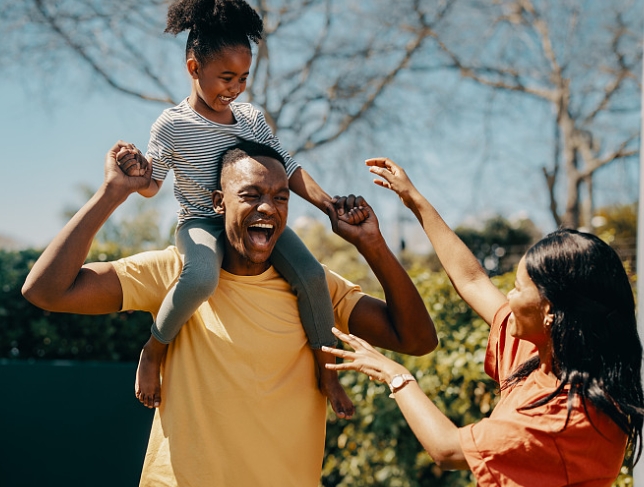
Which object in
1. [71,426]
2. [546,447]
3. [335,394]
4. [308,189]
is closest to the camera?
[546,447]

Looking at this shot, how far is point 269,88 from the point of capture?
1305cm

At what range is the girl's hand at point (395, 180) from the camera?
2686 millimetres

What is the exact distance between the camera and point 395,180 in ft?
8.86

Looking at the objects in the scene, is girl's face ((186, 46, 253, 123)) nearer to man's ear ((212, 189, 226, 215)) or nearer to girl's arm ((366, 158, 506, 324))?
man's ear ((212, 189, 226, 215))

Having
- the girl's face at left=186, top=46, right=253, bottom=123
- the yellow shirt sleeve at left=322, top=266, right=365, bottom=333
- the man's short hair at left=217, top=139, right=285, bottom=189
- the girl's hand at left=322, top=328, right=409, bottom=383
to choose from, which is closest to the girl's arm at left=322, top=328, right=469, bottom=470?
the girl's hand at left=322, top=328, right=409, bottom=383

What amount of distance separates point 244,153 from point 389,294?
2.58 ft

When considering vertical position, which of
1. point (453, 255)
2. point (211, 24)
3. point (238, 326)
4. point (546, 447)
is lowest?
point (546, 447)

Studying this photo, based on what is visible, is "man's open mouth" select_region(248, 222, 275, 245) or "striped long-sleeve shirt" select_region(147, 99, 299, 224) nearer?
"man's open mouth" select_region(248, 222, 275, 245)

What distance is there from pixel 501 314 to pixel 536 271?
0.41 m

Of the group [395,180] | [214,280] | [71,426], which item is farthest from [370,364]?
[71,426]

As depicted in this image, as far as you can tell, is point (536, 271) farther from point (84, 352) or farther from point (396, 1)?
point (396, 1)

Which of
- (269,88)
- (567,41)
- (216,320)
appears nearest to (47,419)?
(216,320)

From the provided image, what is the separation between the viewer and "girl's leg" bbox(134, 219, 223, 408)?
7.84 feet

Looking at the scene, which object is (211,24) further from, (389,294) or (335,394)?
(335,394)
